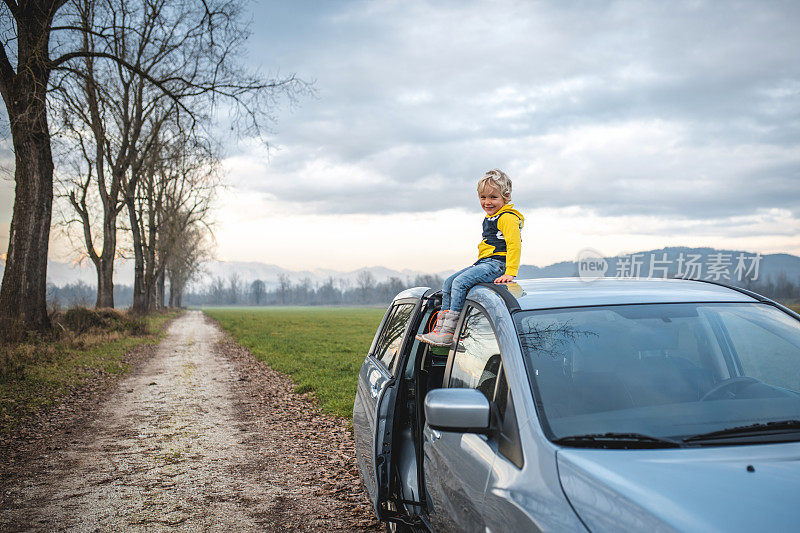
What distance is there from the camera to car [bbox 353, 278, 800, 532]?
1847mm

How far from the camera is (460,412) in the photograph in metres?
2.48

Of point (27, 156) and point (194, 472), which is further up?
point (27, 156)

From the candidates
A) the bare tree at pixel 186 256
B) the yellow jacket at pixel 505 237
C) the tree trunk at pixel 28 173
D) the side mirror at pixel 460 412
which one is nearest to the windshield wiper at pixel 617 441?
the side mirror at pixel 460 412

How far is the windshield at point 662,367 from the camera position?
7.70 ft

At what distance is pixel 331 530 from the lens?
466 cm

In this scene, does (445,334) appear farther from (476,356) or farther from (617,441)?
(617,441)

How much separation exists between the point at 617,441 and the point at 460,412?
63 cm

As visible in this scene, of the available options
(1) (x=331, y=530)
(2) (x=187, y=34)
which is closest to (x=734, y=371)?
(1) (x=331, y=530)

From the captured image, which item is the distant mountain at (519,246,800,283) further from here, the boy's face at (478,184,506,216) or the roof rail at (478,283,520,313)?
the roof rail at (478,283,520,313)

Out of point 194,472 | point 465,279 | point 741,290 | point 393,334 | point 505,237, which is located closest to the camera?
point 741,290

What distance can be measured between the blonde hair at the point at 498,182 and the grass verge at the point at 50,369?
23.1ft

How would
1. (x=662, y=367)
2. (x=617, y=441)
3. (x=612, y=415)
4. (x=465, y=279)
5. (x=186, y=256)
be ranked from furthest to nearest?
(x=186, y=256) → (x=465, y=279) → (x=662, y=367) → (x=612, y=415) → (x=617, y=441)

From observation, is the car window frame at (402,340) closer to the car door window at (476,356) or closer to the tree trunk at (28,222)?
the car door window at (476,356)

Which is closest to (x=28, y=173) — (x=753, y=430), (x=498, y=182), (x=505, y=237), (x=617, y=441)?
(x=498, y=182)
